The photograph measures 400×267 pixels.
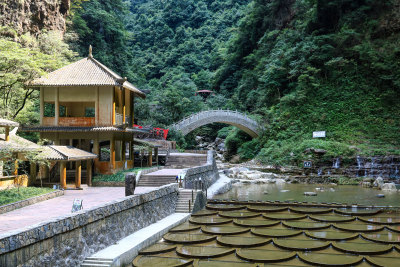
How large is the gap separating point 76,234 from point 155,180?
11106mm

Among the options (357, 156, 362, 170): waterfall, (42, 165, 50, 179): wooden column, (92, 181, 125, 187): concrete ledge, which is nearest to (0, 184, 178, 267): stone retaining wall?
(92, 181, 125, 187): concrete ledge

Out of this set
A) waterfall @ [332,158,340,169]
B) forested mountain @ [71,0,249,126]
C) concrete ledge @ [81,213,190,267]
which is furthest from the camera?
forested mountain @ [71,0,249,126]

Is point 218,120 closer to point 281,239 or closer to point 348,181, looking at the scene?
point 348,181

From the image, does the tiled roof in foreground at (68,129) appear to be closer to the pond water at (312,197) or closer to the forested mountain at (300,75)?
the pond water at (312,197)

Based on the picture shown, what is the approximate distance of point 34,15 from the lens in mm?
27156

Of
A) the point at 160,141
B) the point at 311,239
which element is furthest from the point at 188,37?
the point at 311,239

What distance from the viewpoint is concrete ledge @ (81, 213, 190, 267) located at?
8.73 metres

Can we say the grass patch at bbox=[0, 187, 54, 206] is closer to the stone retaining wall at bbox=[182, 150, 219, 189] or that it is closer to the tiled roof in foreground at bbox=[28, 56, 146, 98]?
the stone retaining wall at bbox=[182, 150, 219, 189]

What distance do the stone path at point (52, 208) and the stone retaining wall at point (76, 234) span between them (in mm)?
983

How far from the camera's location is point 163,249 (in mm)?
10250

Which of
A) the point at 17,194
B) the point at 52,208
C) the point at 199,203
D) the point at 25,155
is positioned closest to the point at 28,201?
the point at 17,194

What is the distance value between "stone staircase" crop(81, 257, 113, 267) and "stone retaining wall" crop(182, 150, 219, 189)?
366 inches

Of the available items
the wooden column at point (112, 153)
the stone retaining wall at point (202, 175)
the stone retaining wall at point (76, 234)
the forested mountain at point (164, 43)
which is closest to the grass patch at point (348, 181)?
the stone retaining wall at point (202, 175)

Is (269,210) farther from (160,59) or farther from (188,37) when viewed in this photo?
(188,37)
